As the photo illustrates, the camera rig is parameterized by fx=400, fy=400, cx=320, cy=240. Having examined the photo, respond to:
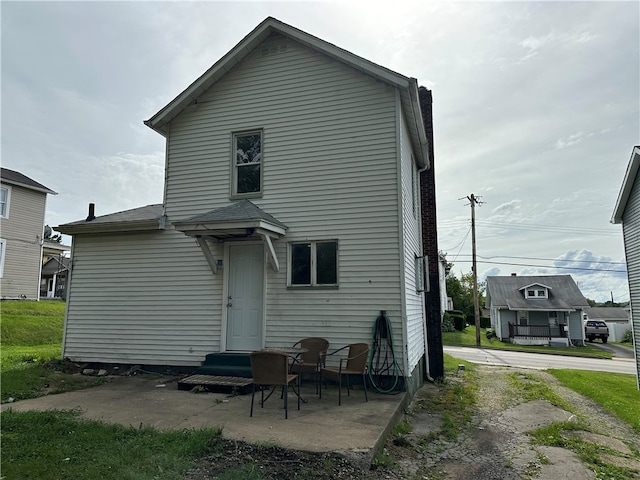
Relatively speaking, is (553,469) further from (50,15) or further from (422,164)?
(50,15)

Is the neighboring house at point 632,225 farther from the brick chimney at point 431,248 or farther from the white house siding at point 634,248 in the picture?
the brick chimney at point 431,248

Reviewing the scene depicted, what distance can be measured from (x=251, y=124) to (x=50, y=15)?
462 centimetres

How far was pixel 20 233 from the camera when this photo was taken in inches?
850

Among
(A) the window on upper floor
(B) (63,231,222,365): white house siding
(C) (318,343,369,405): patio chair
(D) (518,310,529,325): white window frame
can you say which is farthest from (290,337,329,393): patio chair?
(D) (518,310,529,325): white window frame

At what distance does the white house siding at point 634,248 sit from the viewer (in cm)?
1377

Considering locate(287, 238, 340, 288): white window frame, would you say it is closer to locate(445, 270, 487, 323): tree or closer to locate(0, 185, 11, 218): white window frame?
locate(0, 185, 11, 218): white window frame

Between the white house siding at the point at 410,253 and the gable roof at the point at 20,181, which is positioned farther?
the gable roof at the point at 20,181

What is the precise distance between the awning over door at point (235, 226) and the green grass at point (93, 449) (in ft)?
12.0

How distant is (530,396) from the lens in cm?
899

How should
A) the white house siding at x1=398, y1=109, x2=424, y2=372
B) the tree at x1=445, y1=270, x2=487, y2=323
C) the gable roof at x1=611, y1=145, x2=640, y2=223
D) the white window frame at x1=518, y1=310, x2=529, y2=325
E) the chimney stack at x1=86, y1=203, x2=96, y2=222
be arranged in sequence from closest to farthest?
1. the white house siding at x1=398, y1=109, x2=424, y2=372
2. the chimney stack at x1=86, y1=203, x2=96, y2=222
3. the gable roof at x1=611, y1=145, x2=640, y2=223
4. the white window frame at x1=518, y1=310, x2=529, y2=325
5. the tree at x1=445, y1=270, x2=487, y2=323

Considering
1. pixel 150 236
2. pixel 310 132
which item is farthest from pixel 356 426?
pixel 150 236

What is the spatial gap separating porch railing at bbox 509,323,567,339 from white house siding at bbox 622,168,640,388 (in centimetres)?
2162

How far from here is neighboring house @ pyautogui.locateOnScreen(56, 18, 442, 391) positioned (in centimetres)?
768

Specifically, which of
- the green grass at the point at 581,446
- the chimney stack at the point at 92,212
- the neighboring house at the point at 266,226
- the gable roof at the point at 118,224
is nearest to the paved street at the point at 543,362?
the neighboring house at the point at 266,226
